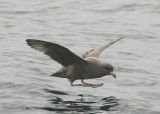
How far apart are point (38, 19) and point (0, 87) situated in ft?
26.5

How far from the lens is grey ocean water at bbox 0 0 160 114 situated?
427 inches

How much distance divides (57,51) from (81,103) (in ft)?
3.82

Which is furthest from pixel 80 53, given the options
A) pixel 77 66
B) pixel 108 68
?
pixel 108 68

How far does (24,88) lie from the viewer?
11.6 metres

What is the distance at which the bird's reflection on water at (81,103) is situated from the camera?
1049cm

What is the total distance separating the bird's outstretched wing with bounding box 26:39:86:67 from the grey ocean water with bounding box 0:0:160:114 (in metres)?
0.78

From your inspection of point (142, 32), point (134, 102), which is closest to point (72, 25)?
point (142, 32)

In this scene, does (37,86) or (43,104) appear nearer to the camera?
(43,104)

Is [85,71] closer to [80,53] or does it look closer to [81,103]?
[81,103]

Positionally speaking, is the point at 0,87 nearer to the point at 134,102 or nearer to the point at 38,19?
the point at 134,102

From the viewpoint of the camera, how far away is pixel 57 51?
1088 centimetres

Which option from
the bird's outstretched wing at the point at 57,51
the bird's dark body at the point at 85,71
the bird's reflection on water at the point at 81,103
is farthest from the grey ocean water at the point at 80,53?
the bird's outstretched wing at the point at 57,51

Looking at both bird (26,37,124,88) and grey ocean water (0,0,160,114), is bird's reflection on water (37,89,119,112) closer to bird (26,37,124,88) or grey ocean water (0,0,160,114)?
grey ocean water (0,0,160,114)

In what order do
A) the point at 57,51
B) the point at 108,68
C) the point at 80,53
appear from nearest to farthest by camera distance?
the point at 57,51, the point at 108,68, the point at 80,53
